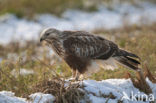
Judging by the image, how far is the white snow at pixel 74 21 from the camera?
11819 mm

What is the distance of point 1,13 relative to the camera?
13531mm

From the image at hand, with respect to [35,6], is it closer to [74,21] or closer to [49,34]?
[74,21]

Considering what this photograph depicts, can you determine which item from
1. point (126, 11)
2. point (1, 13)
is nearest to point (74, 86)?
point (1, 13)

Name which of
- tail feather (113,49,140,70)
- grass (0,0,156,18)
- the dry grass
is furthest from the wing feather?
grass (0,0,156,18)

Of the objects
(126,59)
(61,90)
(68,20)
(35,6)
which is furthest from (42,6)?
(61,90)

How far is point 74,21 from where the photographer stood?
14.0 meters

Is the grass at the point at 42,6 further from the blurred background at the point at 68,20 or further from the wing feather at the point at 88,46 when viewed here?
the wing feather at the point at 88,46

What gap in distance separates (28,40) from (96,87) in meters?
6.40

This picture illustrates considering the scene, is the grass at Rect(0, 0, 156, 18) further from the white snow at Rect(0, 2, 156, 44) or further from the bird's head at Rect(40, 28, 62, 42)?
the bird's head at Rect(40, 28, 62, 42)

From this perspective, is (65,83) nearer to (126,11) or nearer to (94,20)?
(94,20)

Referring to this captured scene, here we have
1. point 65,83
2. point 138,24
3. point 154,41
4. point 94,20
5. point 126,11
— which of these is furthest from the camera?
point 126,11

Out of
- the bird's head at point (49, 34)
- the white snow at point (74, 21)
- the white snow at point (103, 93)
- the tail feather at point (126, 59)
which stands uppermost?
the bird's head at point (49, 34)

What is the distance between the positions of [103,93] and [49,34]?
140cm

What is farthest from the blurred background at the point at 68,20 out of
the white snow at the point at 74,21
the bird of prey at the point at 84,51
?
the bird of prey at the point at 84,51
